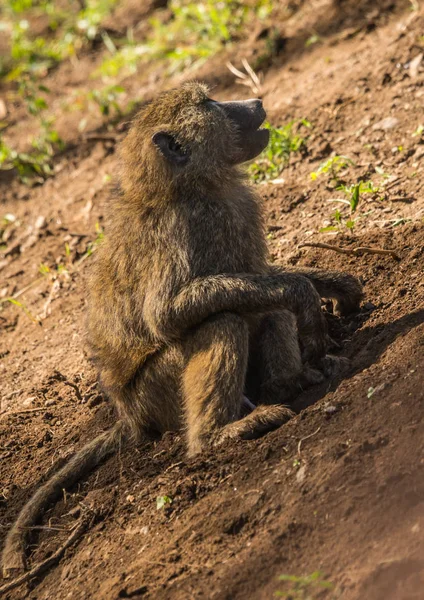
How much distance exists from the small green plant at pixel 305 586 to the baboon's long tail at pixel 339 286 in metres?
1.88

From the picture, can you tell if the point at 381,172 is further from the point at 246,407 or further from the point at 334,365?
the point at 246,407

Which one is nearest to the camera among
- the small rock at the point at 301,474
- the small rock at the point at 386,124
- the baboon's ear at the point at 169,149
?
the small rock at the point at 301,474

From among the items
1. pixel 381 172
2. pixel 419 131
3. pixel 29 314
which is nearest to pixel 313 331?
pixel 381 172

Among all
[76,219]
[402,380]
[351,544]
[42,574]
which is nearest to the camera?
[351,544]

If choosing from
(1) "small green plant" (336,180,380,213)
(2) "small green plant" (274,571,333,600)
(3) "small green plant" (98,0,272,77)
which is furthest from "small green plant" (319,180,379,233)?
(3) "small green plant" (98,0,272,77)

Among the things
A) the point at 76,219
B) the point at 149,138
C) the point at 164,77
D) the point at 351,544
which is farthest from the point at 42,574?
the point at 164,77

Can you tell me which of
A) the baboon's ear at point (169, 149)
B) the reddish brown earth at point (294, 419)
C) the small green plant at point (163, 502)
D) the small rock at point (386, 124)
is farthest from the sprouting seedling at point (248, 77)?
the small green plant at point (163, 502)

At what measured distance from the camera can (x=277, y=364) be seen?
4.07 metres

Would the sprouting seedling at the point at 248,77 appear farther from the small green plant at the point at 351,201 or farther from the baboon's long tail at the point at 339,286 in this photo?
the baboon's long tail at the point at 339,286

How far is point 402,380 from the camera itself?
347 cm

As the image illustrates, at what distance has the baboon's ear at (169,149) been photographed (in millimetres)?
4168

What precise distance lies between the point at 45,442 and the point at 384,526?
2.56m

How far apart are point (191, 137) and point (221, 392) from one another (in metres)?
1.34

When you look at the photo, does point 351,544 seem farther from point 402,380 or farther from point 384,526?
point 402,380
